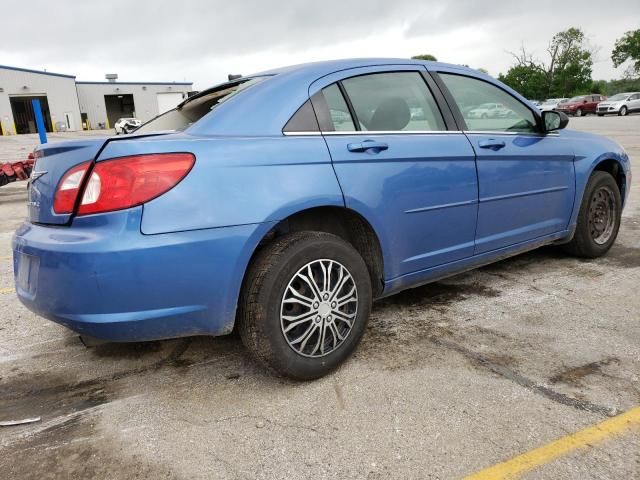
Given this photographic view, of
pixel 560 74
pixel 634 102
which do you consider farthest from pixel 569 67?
pixel 634 102

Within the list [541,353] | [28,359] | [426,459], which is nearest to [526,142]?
[541,353]

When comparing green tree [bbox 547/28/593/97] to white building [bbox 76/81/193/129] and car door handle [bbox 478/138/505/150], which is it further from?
car door handle [bbox 478/138/505/150]

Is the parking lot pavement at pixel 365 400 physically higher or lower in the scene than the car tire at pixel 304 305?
lower

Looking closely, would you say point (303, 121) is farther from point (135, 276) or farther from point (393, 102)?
point (135, 276)

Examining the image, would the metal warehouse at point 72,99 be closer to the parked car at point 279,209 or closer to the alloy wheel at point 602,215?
the parked car at point 279,209

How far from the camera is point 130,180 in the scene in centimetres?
208

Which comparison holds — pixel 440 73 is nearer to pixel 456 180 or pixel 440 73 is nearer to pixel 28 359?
pixel 456 180

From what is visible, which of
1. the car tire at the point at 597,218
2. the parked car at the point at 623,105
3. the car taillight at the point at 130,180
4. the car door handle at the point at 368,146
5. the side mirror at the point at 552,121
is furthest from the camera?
the parked car at the point at 623,105

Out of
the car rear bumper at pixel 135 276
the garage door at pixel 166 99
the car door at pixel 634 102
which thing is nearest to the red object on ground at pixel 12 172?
the car rear bumper at pixel 135 276

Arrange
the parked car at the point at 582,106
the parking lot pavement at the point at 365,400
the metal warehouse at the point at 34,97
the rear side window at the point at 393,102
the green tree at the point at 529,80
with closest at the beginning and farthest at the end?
1. the parking lot pavement at the point at 365,400
2. the rear side window at the point at 393,102
3. the parked car at the point at 582,106
4. the metal warehouse at the point at 34,97
5. the green tree at the point at 529,80

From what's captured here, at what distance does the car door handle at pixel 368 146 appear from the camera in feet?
8.54

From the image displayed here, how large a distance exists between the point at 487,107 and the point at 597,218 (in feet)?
5.31

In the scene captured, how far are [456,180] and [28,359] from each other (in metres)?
2.70

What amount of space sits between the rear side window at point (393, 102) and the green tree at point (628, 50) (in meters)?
69.5
